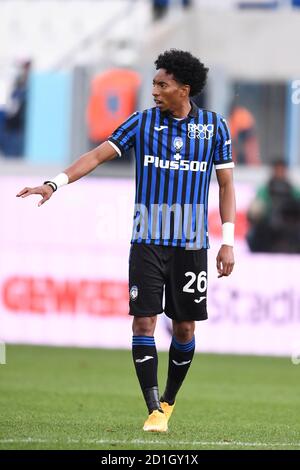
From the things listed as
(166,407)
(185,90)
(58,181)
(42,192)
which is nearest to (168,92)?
(185,90)

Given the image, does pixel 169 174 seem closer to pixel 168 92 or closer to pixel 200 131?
pixel 200 131

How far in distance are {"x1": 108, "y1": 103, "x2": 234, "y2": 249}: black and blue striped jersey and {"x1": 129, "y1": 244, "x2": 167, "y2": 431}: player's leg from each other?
0.13 meters

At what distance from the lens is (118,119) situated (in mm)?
19891

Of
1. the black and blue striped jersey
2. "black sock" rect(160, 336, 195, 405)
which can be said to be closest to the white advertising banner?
"black sock" rect(160, 336, 195, 405)

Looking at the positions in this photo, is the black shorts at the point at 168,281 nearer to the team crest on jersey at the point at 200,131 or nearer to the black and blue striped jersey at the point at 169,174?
the black and blue striped jersey at the point at 169,174

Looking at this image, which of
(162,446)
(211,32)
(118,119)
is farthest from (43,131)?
(162,446)

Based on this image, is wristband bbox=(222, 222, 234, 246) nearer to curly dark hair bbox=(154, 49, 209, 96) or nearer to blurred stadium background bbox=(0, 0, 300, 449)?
curly dark hair bbox=(154, 49, 209, 96)

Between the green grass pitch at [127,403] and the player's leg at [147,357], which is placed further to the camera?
the player's leg at [147,357]

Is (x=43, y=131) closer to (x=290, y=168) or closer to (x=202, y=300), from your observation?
(x=290, y=168)

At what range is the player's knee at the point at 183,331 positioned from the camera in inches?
331

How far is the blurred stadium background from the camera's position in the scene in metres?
14.0

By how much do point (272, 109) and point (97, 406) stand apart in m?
10.8

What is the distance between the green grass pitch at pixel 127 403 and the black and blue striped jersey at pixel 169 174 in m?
1.32

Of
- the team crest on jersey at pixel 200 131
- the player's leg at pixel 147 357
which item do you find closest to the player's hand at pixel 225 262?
the player's leg at pixel 147 357
